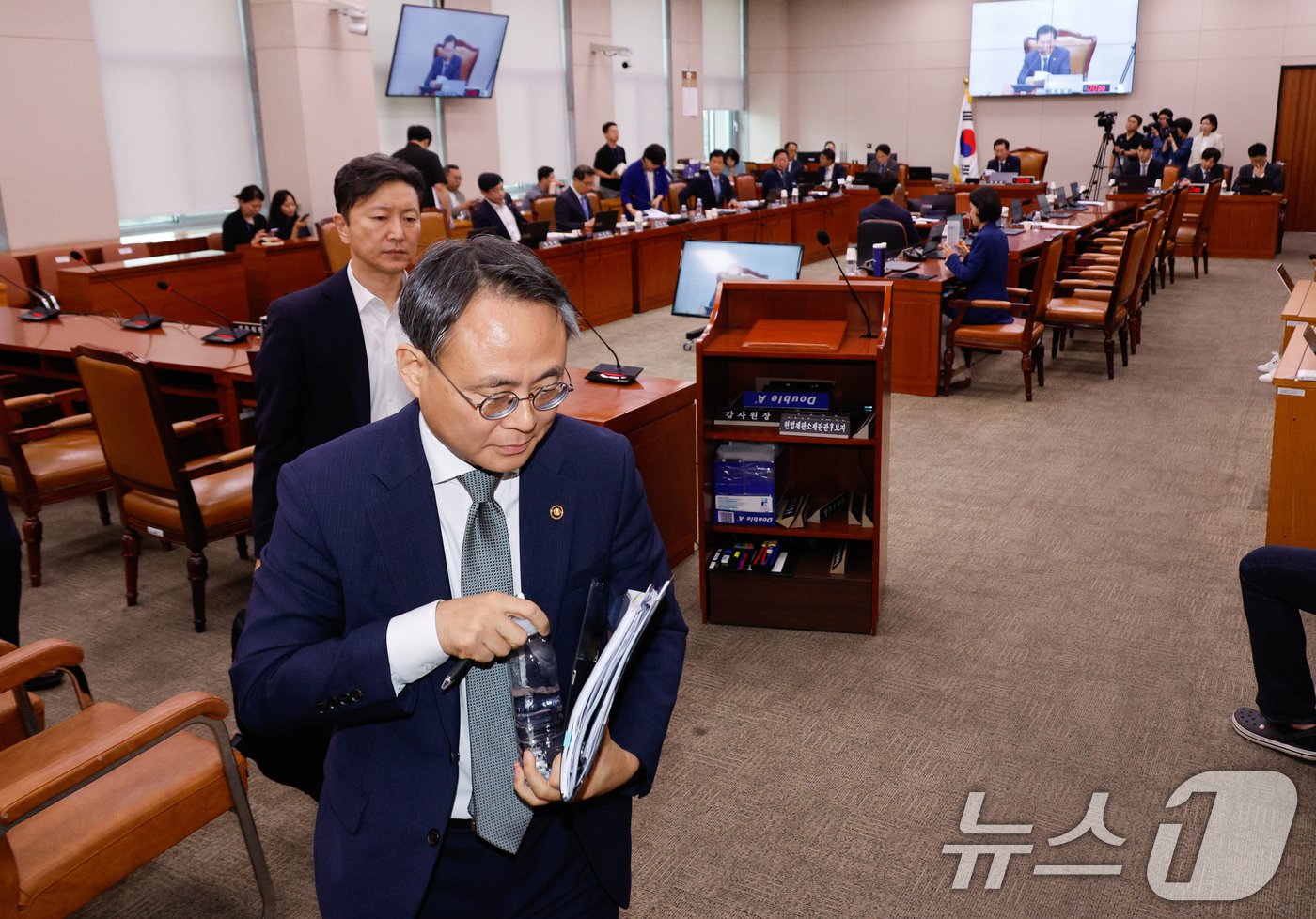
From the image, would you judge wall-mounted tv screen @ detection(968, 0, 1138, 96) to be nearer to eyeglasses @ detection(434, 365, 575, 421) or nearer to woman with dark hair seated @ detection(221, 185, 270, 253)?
woman with dark hair seated @ detection(221, 185, 270, 253)

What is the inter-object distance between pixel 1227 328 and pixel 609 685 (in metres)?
8.64

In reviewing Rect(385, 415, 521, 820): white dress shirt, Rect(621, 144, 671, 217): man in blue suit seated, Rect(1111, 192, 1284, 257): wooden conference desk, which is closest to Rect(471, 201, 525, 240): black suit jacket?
Rect(621, 144, 671, 217): man in blue suit seated

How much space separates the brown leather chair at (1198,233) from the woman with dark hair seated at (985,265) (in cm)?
498

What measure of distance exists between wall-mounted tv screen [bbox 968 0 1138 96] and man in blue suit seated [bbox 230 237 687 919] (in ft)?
54.6

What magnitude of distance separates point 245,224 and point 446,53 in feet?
13.1

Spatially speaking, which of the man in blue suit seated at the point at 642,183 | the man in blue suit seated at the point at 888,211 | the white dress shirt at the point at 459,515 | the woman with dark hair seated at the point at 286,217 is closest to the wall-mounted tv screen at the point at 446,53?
the man in blue suit seated at the point at 642,183

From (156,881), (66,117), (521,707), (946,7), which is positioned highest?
(946,7)

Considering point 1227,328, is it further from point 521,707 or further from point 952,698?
point 521,707

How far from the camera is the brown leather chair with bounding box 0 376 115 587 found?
13.4 feet

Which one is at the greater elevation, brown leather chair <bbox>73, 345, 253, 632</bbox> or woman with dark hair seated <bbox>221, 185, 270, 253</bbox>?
woman with dark hair seated <bbox>221, 185, 270, 253</bbox>

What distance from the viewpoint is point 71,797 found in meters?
2.10

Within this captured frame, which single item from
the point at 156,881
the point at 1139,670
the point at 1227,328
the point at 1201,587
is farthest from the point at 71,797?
the point at 1227,328

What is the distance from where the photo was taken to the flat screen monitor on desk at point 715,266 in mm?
5227

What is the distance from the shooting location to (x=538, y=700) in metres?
1.15
